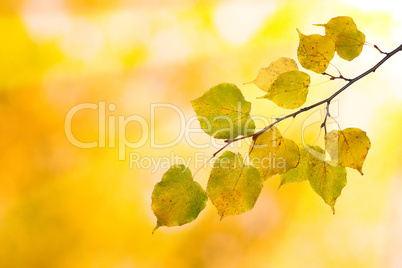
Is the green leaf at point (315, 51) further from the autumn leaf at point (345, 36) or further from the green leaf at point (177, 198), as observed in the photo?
the green leaf at point (177, 198)

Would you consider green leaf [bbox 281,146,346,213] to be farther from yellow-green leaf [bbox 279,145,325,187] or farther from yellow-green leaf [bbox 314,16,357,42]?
yellow-green leaf [bbox 314,16,357,42]

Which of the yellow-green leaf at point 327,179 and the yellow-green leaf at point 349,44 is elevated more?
the yellow-green leaf at point 349,44

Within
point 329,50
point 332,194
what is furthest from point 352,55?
point 332,194

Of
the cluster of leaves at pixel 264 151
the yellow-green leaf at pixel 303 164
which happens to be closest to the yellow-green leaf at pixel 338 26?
the cluster of leaves at pixel 264 151

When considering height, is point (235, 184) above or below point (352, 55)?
below

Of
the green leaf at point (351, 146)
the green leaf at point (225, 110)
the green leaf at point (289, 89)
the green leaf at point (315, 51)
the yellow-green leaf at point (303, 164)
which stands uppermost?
the green leaf at point (315, 51)

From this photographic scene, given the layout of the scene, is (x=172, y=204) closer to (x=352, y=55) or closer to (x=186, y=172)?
(x=186, y=172)

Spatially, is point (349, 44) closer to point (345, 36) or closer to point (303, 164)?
point (345, 36)

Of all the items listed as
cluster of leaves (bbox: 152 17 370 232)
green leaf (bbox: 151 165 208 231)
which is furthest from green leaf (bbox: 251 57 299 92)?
green leaf (bbox: 151 165 208 231)
